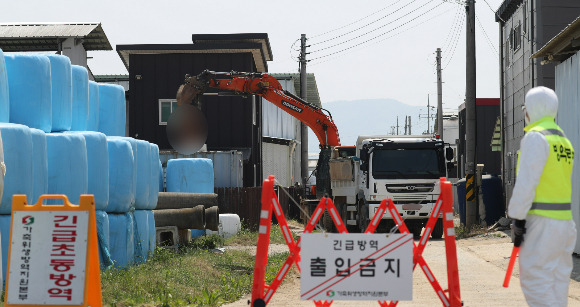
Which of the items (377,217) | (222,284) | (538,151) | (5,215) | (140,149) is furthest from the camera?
(140,149)

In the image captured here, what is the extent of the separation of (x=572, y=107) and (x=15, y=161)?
1082 cm

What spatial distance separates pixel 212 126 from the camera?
35.0 metres

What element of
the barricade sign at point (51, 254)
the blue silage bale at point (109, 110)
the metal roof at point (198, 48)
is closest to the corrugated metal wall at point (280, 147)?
the metal roof at point (198, 48)

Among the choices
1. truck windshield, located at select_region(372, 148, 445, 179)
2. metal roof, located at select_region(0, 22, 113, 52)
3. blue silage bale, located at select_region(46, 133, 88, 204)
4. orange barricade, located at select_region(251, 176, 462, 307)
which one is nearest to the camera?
orange barricade, located at select_region(251, 176, 462, 307)

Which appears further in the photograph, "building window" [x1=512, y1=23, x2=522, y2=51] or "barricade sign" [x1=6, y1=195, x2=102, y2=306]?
"building window" [x1=512, y1=23, x2=522, y2=51]

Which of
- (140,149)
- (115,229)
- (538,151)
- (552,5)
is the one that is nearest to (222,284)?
(115,229)

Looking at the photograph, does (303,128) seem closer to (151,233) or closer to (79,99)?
(151,233)

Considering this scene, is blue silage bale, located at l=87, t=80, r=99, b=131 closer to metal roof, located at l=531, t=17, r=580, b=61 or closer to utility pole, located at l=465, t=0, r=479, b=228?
metal roof, located at l=531, t=17, r=580, b=61

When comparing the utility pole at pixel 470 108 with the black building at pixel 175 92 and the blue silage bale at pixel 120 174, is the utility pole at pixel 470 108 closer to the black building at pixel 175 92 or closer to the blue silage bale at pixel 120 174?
the black building at pixel 175 92

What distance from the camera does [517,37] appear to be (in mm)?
28406

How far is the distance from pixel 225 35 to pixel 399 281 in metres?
27.9

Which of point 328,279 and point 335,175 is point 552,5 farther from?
point 328,279

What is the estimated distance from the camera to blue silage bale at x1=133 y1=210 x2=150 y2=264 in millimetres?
14125

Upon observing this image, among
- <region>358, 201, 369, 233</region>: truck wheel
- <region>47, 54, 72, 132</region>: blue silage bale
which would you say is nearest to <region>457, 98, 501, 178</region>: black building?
<region>358, 201, 369, 233</region>: truck wheel
